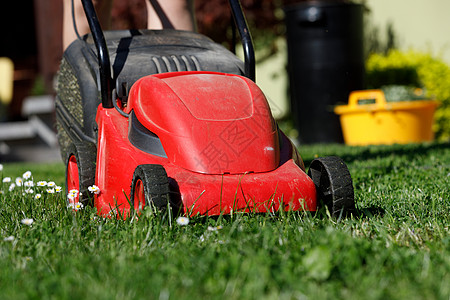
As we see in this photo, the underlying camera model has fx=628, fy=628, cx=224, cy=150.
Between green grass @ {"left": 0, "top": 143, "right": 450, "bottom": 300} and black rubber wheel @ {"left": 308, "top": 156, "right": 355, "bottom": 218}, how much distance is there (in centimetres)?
5

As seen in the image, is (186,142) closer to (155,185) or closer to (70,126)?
(155,185)

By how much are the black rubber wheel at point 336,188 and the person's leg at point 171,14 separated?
48.9 inches

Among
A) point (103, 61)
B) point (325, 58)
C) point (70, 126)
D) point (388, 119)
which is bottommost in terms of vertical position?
point (388, 119)

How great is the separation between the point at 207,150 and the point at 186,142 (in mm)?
73

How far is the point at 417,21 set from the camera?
7.22 m

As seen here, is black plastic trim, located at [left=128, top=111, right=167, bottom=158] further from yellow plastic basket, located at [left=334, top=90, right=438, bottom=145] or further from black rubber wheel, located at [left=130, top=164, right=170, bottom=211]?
yellow plastic basket, located at [left=334, top=90, right=438, bottom=145]

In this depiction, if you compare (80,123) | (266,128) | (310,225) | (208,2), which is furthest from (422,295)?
(208,2)

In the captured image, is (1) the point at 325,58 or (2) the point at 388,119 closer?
(2) the point at 388,119

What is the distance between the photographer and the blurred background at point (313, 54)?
6324 mm

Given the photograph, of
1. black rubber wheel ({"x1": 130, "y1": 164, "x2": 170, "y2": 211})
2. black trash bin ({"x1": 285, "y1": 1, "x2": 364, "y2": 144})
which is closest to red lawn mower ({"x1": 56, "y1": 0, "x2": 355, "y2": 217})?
black rubber wheel ({"x1": 130, "y1": 164, "x2": 170, "y2": 211})

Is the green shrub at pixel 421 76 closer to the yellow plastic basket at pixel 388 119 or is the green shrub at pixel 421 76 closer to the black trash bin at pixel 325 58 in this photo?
the black trash bin at pixel 325 58

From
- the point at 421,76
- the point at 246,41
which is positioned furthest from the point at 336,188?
the point at 421,76

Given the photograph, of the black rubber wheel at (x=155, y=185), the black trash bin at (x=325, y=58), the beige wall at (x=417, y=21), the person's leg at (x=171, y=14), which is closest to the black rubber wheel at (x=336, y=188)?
the black rubber wheel at (x=155, y=185)

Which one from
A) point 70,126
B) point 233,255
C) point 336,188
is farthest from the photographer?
point 70,126
